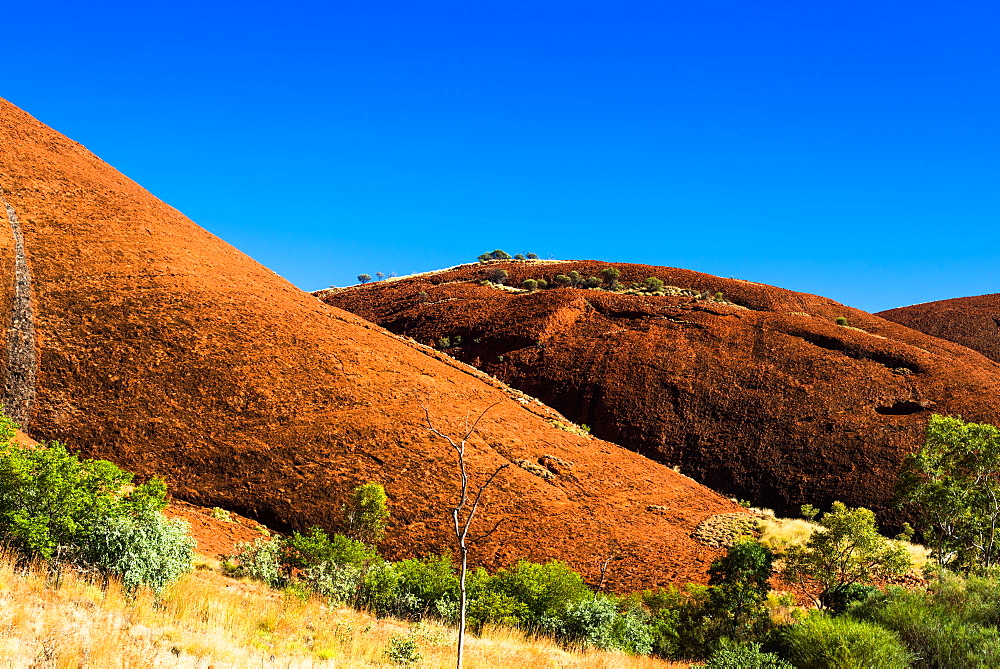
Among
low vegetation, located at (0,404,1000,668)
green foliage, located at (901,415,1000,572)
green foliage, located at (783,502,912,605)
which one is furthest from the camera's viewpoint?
green foliage, located at (901,415,1000,572)

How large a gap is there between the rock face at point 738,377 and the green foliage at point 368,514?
17.3 m

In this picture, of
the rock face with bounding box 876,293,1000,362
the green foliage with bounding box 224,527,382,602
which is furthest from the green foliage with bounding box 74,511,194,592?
the rock face with bounding box 876,293,1000,362

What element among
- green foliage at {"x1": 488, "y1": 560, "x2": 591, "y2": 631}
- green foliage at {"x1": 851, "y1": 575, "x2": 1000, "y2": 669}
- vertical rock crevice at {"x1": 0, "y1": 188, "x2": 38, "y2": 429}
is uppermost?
vertical rock crevice at {"x1": 0, "y1": 188, "x2": 38, "y2": 429}

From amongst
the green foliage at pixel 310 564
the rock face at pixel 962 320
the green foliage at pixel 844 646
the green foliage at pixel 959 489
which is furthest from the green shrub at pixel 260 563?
the rock face at pixel 962 320

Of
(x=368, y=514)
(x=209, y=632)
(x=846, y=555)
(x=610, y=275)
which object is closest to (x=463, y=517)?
(x=368, y=514)

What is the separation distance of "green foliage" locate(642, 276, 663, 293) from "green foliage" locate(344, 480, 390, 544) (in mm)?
34311

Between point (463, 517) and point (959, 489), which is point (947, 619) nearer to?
point (959, 489)

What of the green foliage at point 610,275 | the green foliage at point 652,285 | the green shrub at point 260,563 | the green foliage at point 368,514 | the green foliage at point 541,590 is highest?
the green foliage at point 610,275

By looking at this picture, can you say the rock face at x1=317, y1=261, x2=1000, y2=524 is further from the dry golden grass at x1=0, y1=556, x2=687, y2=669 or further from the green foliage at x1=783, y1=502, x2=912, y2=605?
the dry golden grass at x1=0, y1=556, x2=687, y2=669

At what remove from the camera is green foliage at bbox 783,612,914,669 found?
Answer: 8961mm

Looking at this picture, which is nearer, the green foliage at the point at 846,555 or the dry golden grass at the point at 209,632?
the dry golden grass at the point at 209,632

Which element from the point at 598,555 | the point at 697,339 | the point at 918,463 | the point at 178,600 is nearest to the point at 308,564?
the point at 178,600

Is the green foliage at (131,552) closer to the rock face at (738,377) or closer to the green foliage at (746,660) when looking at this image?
the green foliage at (746,660)

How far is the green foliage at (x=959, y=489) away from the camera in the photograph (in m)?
15.4
